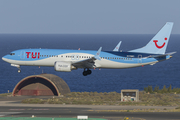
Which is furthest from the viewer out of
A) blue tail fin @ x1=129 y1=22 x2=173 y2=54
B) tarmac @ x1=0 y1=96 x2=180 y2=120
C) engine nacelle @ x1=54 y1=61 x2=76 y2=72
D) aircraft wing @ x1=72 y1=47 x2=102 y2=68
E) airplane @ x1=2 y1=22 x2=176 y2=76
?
blue tail fin @ x1=129 y1=22 x2=173 y2=54

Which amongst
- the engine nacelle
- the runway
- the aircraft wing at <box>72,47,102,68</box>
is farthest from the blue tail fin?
the runway

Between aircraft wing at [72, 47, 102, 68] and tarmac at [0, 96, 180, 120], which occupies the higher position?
aircraft wing at [72, 47, 102, 68]

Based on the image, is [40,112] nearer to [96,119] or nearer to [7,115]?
[7,115]

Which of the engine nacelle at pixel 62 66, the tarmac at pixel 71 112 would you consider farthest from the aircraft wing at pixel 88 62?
the tarmac at pixel 71 112

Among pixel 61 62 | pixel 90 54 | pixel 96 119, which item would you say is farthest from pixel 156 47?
pixel 96 119

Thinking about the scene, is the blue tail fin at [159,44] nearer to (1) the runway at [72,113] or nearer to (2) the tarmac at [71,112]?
(2) the tarmac at [71,112]

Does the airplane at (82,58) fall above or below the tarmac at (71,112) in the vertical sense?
above

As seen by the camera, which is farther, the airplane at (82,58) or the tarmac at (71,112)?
the airplane at (82,58)

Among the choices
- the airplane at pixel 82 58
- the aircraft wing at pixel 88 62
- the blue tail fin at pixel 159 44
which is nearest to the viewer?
the aircraft wing at pixel 88 62

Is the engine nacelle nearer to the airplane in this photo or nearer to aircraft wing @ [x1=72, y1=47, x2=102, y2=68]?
the airplane

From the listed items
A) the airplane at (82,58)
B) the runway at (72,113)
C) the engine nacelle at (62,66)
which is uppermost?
the airplane at (82,58)

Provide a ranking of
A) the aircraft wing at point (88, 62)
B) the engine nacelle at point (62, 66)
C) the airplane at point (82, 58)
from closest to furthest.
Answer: the aircraft wing at point (88, 62), the engine nacelle at point (62, 66), the airplane at point (82, 58)

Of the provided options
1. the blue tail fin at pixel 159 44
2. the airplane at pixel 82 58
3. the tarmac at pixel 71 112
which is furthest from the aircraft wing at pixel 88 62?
the blue tail fin at pixel 159 44

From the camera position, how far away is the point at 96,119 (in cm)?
5781
